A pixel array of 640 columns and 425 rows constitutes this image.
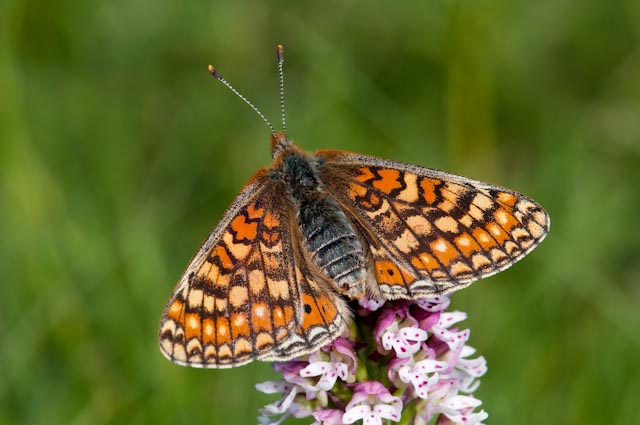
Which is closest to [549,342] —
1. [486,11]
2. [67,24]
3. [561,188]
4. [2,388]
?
[561,188]

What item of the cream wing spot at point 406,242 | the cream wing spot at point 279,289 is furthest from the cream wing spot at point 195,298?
the cream wing spot at point 406,242

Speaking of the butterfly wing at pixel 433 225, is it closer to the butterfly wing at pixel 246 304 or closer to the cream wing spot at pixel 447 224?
the cream wing spot at pixel 447 224

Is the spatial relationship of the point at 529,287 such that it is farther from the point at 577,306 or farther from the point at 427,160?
the point at 427,160

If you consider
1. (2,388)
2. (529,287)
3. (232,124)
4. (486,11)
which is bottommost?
(2,388)

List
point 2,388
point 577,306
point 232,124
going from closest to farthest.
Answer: point 2,388
point 577,306
point 232,124

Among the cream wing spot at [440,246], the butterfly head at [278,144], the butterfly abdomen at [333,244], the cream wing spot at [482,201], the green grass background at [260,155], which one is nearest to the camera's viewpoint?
the butterfly abdomen at [333,244]

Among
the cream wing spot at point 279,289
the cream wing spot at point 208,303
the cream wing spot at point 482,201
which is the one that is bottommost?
the cream wing spot at point 208,303

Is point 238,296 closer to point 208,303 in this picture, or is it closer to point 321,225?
point 208,303

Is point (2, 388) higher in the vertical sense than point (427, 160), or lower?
lower
